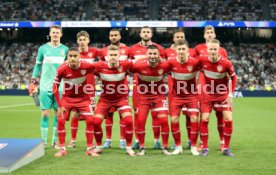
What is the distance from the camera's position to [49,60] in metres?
9.02

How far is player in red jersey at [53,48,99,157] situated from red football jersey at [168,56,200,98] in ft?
4.84

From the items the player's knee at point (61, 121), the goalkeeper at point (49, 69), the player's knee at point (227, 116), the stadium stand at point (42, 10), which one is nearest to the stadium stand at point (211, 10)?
the stadium stand at point (42, 10)

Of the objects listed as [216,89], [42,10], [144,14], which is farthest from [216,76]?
[42,10]

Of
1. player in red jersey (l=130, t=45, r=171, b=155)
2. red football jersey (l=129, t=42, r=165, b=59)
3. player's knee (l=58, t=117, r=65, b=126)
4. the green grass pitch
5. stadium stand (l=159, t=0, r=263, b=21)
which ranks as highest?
stadium stand (l=159, t=0, r=263, b=21)

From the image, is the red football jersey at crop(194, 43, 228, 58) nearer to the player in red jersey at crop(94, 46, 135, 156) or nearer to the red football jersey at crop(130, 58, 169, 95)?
the red football jersey at crop(130, 58, 169, 95)

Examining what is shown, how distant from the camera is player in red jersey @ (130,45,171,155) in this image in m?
8.20

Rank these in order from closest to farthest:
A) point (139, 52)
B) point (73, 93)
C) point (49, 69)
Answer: point (73, 93) → point (49, 69) → point (139, 52)

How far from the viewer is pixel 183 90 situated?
8.31 m

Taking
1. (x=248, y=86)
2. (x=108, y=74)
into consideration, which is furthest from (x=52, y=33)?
(x=248, y=86)

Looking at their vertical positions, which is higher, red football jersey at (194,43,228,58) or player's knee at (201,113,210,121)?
red football jersey at (194,43,228,58)

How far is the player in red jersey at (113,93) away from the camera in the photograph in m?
8.10

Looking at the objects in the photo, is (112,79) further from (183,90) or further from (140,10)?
(140,10)

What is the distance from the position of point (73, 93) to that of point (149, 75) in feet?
4.52

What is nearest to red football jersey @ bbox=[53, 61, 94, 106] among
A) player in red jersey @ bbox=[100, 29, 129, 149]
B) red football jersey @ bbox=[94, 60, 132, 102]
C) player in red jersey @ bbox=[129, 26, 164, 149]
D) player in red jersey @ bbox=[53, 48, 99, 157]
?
player in red jersey @ bbox=[53, 48, 99, 157]
